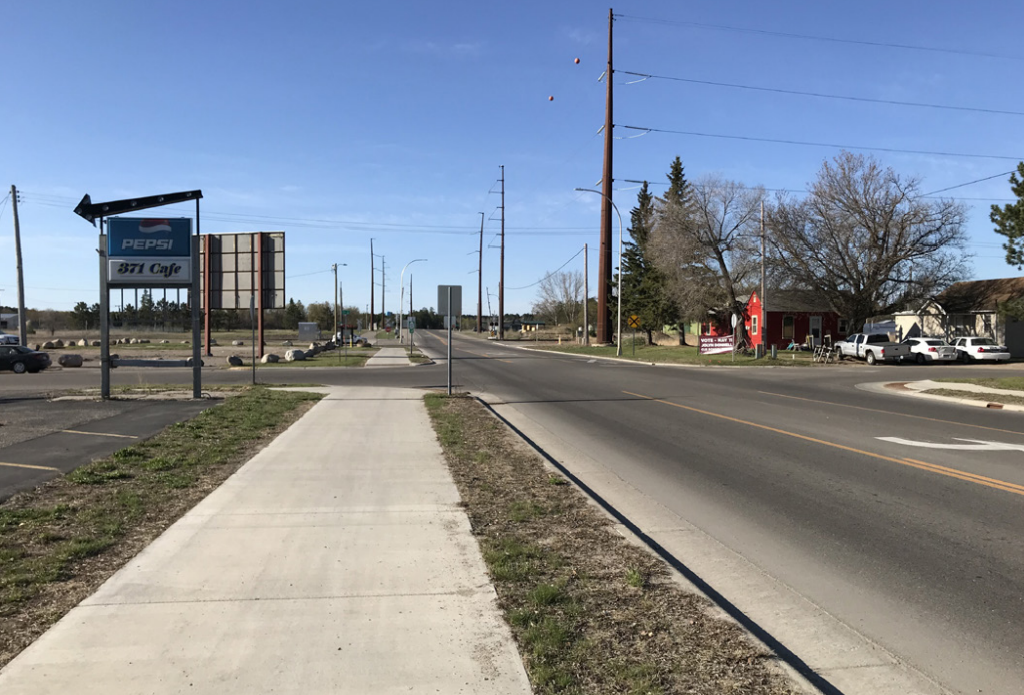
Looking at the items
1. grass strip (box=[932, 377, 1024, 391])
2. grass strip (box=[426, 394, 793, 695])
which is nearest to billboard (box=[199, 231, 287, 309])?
grass strip (box=[932, 377, 1024, 391])

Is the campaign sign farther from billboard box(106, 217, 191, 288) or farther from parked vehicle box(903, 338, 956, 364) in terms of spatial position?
billboard box(106, 217, 191, 288)

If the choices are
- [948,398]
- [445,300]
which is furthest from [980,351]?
[445,300]

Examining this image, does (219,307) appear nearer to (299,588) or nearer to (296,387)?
(296,387)

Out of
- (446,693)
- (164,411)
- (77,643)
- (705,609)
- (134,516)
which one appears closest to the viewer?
(446,693)

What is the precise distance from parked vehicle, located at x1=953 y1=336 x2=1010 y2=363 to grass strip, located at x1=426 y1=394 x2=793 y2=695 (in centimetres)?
4026

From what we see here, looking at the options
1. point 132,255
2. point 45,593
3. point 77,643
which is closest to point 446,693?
point 77,643

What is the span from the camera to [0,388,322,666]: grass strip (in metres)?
4.40

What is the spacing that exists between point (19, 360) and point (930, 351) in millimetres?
44645

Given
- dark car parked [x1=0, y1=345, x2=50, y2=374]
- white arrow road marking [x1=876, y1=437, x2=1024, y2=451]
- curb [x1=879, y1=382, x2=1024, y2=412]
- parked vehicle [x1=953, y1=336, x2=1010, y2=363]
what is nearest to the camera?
white arrow road marking [x1=876, y1=437, x2=1024, y2=451]

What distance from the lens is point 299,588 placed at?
4.66m

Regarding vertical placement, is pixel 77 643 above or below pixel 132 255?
below

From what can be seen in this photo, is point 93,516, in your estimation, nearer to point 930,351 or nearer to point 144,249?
point 144,249

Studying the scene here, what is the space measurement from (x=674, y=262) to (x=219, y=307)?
2873cm

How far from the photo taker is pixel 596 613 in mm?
4254
